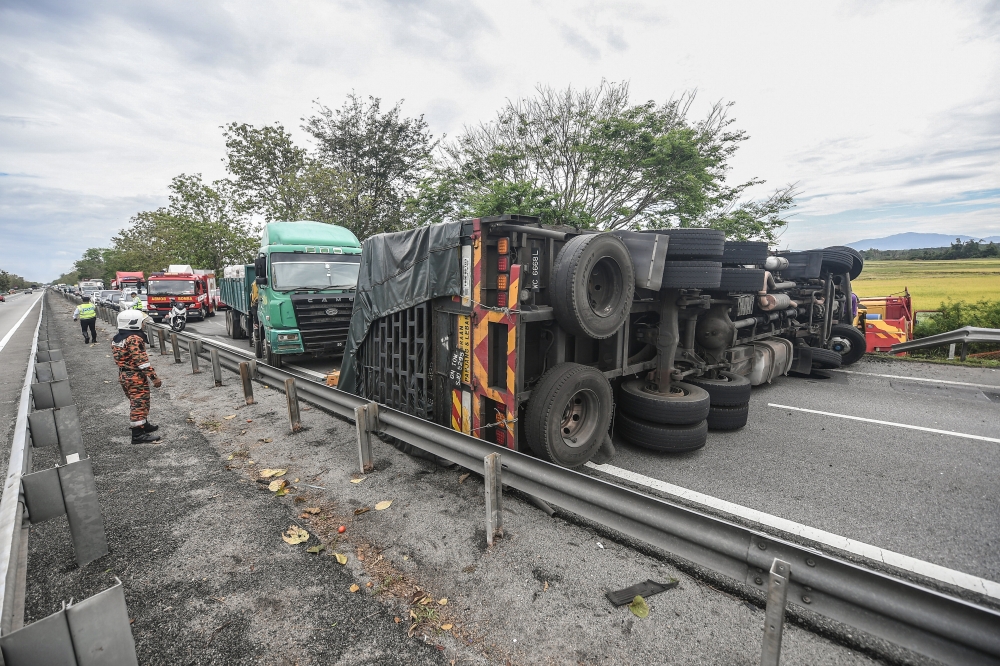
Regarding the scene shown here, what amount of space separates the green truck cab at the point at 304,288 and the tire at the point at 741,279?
262 inches

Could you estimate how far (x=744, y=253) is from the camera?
629 cm

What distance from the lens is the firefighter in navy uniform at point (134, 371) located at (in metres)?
5.49

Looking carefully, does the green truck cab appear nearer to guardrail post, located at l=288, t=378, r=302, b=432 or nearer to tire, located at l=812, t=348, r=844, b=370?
guardrail post, located at l=288, t=378, r=302, b=432

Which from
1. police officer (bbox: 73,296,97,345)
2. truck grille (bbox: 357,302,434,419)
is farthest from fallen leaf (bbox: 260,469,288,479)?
police officer (bbox: 73,296,97,345)

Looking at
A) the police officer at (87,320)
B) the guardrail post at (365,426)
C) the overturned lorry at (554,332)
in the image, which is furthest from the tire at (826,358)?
the police officer at (87,320)

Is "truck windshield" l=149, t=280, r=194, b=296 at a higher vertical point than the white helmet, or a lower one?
higher

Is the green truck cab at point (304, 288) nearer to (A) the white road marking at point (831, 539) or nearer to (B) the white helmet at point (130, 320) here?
(B) the white helmet at point (130, 320)

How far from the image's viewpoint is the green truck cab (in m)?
9.36

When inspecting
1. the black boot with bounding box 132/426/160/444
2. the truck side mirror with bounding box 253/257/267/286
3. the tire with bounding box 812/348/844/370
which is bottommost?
the black boot with bounding box 132/426/160/444

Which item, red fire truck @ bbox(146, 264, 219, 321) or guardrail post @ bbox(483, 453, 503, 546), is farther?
red fire truck @ bbox(146, 264, 219, 321)

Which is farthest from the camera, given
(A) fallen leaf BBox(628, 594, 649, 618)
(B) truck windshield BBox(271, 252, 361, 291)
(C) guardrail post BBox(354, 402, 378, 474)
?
(B) truck windshield BBox(271, 252, 361, 291)

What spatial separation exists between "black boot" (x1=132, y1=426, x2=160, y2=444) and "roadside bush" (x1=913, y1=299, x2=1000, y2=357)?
15959mm

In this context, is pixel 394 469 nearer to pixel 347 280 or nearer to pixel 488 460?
pixel 488 460

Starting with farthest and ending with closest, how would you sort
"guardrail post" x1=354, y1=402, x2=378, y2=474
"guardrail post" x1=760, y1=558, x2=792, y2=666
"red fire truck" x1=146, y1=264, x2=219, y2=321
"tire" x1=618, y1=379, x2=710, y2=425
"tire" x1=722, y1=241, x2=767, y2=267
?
"red fire truck" x1=146, y1=264, x2=219, y2=321, "tire" x1=722, y1=241, x2=767, y2=267, "tire" x1=618, y1=379, x2=710, y2=425, "guardrail post" x1=354, y1=402, x2=378, y2=474, "guardrail post" x1=760, y1=558, x2=792, y2=666
